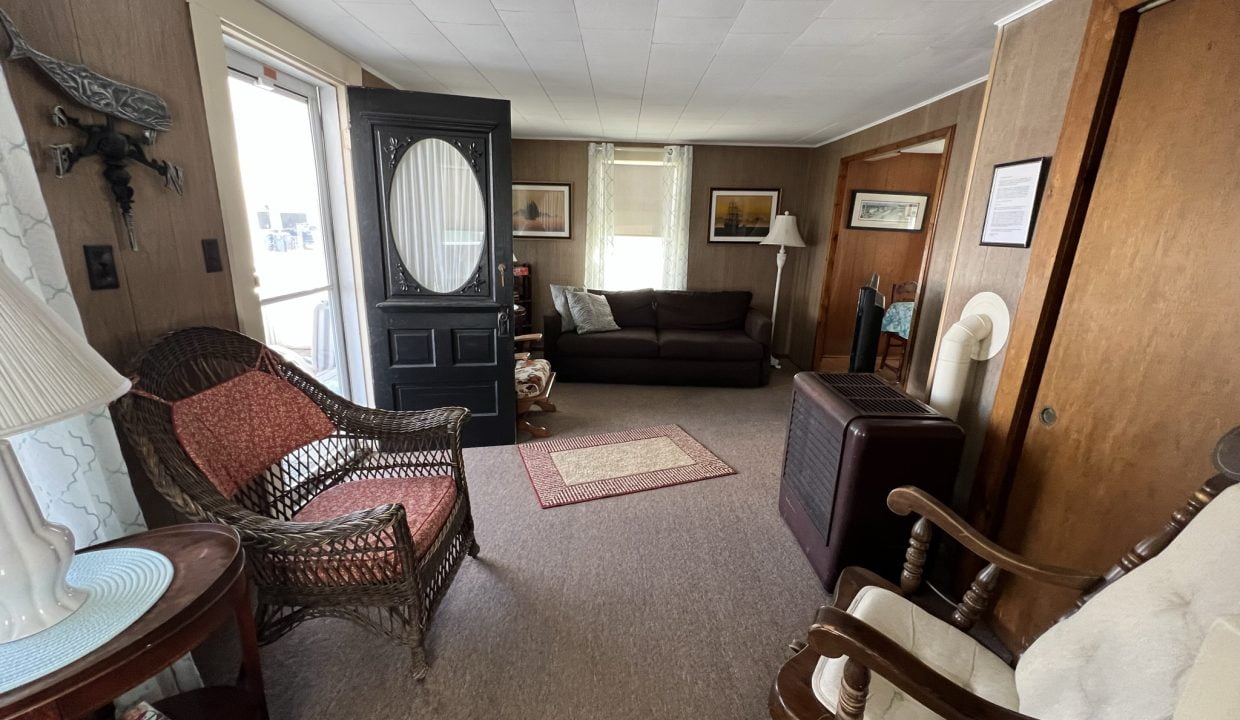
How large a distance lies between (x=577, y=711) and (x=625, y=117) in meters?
3.93

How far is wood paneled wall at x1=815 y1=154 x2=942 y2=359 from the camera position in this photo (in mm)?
4629

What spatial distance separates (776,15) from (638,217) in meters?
3.31

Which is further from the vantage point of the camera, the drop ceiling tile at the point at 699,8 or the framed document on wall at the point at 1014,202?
the drop ceiling tile at the point at 699,8

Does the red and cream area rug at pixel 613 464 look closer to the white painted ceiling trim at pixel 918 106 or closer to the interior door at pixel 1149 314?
the interior door at pixel 1149 314

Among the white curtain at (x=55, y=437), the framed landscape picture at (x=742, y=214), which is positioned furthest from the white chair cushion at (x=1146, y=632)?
the framed landscape picture at (x=742, y=214)

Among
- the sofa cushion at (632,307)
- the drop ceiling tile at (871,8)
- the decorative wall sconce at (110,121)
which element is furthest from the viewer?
the sofa cushion at (632,307)

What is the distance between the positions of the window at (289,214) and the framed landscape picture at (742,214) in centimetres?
368

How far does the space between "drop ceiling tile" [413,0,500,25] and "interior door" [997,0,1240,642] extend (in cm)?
217

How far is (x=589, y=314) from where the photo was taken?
4520 mm

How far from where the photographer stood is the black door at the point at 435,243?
257 cm

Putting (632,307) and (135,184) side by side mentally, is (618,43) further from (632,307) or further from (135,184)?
(632,307)

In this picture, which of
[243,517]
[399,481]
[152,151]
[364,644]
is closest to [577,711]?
[364,644]

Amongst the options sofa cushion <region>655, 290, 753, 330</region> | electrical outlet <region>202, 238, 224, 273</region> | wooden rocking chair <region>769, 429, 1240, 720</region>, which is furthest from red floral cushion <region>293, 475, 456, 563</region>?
sofa cushion <region>655, 290, 753, 330</region>

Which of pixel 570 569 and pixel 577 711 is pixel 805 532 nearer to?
pixel 570 569
